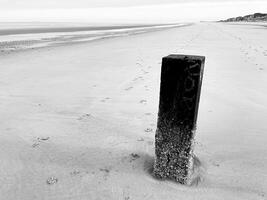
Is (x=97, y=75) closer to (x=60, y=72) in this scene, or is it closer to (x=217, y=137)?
(x=60, y=72)

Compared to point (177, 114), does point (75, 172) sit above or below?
below

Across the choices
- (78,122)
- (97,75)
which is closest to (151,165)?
(78,122)

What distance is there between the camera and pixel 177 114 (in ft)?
9.59

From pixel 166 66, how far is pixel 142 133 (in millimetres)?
1798

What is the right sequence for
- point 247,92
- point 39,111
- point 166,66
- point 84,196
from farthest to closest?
point 247,92 < point 39,111 < point 84,196 < point 166,66

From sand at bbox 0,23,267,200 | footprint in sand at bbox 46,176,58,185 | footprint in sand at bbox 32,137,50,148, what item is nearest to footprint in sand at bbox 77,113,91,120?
sand at bbox 0,23,267,200

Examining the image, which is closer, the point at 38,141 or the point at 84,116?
the point at 38,141

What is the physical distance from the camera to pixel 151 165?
3494 millimetres

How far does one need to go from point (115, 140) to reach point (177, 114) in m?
→ 1.49

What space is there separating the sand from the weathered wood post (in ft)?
0.64

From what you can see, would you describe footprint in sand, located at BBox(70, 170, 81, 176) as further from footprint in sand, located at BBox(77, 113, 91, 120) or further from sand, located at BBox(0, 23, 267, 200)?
footprint in sand, located at BBox(77, 113, 91, 120)

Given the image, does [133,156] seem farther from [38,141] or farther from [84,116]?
[84,116]

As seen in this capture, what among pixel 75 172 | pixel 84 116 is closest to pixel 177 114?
pixel 75 172

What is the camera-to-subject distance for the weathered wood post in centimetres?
276
